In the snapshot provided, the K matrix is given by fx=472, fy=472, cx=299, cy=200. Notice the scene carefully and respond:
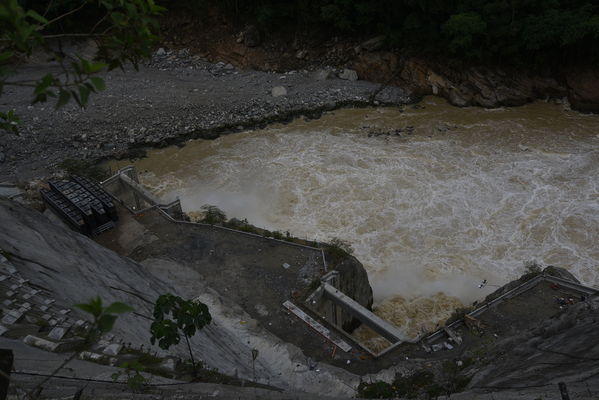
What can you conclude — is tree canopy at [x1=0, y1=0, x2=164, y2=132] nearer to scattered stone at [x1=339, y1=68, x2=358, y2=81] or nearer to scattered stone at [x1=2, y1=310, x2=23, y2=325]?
scattered stone at [x1=2, y1=310, x2=23, y2=325]

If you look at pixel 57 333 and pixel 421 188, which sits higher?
pixel 57 333

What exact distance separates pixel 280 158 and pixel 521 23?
39.8 feet

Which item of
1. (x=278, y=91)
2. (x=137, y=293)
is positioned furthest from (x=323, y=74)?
(x=137, y=293)

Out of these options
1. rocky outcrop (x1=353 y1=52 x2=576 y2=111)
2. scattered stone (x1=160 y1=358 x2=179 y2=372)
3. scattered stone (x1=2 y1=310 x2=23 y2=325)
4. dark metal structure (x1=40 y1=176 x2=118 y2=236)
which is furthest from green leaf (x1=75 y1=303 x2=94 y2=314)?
rocky outcrop (x1=353 y1=52 x2=576 y2=111)

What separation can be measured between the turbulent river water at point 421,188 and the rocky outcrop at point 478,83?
72 centimetres

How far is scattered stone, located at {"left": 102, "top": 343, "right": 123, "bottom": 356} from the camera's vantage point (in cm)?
404

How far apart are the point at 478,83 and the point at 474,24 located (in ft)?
8.32

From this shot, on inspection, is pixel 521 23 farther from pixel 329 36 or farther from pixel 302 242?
pixel 302 242

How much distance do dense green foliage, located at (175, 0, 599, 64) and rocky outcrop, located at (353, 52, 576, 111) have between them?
67 cm

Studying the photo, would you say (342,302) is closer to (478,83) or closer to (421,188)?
(421,188)

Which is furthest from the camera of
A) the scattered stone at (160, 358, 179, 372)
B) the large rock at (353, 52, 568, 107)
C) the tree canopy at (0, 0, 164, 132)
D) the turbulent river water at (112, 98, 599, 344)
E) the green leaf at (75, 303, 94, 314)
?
the large rock at (353, 52, 568, 107)

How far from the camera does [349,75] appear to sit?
23266 mm

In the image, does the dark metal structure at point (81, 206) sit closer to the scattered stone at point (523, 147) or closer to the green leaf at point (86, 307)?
the green leaf at point (86, 307)

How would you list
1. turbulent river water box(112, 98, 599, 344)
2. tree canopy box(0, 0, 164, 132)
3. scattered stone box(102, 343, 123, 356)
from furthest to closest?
1. turbulent river water box(112, 98, 599, 344)
2. scattered stone box(102, 343, 123, 356)
3. tree canopy box(0, 0, 164, 132)
